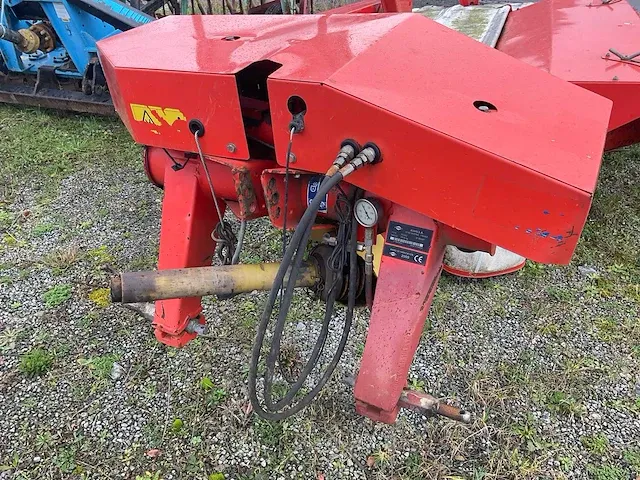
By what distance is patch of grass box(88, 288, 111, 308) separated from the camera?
109 inches

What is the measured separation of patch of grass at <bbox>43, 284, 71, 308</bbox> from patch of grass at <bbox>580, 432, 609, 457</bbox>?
97.4 inches

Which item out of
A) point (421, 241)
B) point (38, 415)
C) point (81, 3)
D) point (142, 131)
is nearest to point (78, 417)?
point (38, 415)

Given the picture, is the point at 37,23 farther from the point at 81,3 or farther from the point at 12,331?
the point at 12,331

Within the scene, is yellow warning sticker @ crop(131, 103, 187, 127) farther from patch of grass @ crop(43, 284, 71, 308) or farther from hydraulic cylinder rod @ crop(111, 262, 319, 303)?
patch of grass @ crop(43, 284, 71, 308)

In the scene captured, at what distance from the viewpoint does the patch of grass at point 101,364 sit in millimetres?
2365

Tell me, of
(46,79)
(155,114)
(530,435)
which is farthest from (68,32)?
(530,435)

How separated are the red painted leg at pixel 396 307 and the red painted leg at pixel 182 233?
75 cm

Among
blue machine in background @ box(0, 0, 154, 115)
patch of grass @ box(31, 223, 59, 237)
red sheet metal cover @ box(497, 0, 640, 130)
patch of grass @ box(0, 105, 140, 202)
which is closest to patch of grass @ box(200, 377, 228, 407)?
patch of grass @ box(31, 223, 59, 237)

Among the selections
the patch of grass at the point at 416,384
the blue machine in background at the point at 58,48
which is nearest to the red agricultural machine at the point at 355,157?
the patch of grass at the point at 416,384

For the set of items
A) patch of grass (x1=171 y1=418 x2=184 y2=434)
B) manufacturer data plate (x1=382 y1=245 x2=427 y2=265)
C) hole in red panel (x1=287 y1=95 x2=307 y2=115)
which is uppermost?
hole in red panel (x1=287 y1=95 x2=307 y2=115)

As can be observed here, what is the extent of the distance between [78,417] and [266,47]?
1615 mm

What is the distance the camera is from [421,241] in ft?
4.92

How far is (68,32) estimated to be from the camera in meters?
4.30

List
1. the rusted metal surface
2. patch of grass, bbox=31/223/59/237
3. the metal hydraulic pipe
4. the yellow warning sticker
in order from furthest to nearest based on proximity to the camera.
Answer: the metal hydraulic pipe < patch of grass, bbox=31/223/59/237 < the yellow warning sticker < the rusted metal surface
